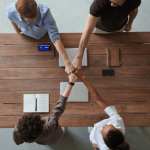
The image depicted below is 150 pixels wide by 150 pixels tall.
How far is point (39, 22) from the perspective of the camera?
4.70ft

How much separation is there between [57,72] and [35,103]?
18.8 inches

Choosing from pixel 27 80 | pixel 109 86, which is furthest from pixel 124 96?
pixel 27 80

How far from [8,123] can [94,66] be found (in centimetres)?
131

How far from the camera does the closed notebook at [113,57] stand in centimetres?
171

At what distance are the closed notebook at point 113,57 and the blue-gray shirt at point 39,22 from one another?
701mm

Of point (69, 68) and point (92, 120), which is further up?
point (69, 68)

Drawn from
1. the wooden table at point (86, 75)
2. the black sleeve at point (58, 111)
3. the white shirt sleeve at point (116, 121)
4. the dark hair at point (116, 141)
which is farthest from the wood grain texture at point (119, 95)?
the dark hair at point (116, 141)

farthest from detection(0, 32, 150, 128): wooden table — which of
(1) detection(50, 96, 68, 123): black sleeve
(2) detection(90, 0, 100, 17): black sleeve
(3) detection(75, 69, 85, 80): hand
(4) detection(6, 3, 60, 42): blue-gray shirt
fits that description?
(2) detection(90, 0, 100, 17): black sleeve

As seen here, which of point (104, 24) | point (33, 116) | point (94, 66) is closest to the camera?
point (33, 116)

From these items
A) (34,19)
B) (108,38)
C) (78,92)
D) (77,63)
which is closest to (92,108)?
(78,92)

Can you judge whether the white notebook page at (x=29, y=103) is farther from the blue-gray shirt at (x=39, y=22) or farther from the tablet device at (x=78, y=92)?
the blue-gray shirt at (x=39, y=22)

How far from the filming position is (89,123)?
169cm

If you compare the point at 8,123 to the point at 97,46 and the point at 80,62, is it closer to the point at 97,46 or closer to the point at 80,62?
the point at 80,62

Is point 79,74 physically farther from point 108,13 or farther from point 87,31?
point 108,13
